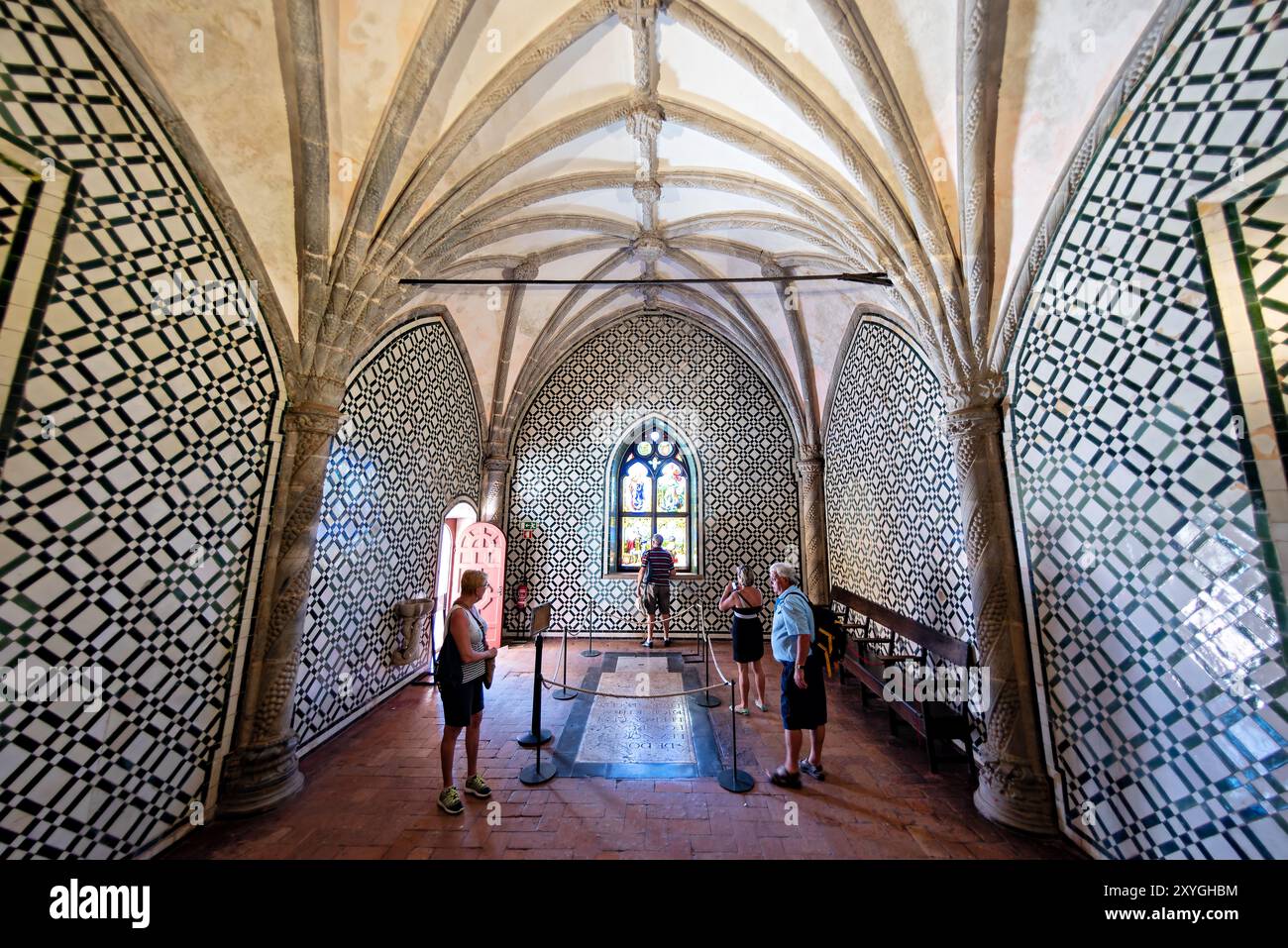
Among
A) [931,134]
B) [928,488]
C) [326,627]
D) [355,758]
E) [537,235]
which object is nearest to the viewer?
[931,134]

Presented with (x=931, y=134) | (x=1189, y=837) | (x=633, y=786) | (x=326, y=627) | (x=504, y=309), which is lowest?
(x=633, y=786)

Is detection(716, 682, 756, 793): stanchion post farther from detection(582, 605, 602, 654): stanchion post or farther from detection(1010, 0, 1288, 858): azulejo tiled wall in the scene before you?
detection(582, 605, 602, 654): stanchion post

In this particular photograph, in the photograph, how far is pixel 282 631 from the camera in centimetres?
339

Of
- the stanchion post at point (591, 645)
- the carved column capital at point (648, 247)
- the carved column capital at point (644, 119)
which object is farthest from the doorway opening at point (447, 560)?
the carved column capital at point (644, 119)

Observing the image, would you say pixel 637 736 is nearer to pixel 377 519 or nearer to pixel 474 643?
pixel 474 643

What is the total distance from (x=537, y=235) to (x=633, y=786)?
6.51 metres

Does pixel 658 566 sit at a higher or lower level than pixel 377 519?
lower

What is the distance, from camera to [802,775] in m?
3.58

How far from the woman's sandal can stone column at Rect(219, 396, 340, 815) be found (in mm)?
3674

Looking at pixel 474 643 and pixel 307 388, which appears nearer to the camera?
pixel 474 643

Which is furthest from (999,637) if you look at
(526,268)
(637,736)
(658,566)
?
(526,268)

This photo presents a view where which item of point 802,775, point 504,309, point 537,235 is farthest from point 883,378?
point 504,309

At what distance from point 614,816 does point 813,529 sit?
5722 millimetres
